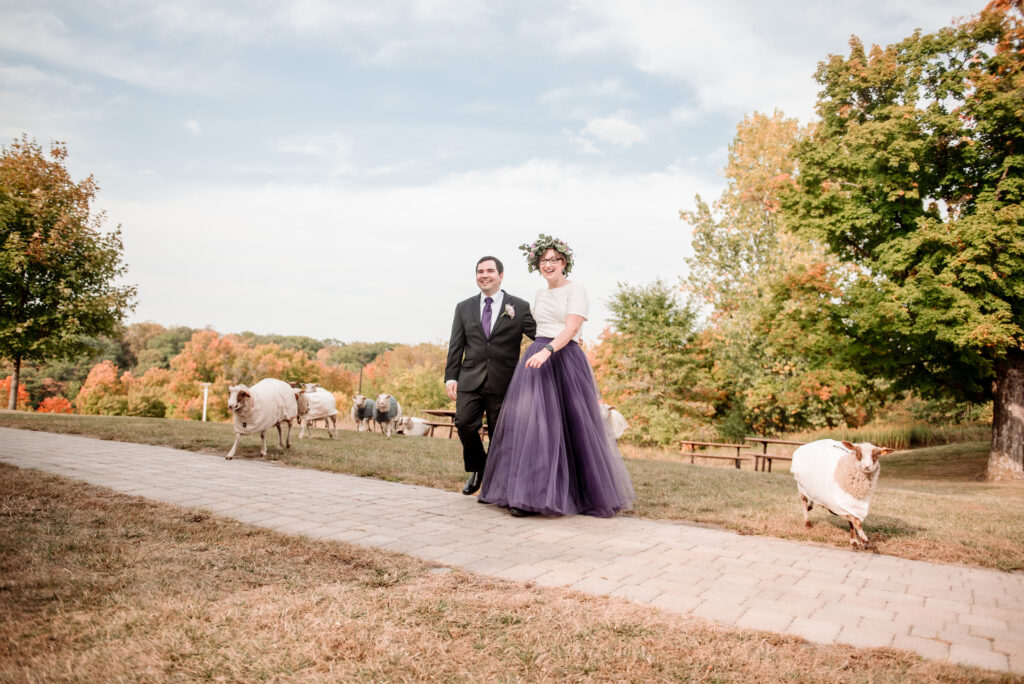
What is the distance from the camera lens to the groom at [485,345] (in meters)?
6.34

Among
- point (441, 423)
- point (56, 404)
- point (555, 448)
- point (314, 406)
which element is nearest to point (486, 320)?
point (555, 448)

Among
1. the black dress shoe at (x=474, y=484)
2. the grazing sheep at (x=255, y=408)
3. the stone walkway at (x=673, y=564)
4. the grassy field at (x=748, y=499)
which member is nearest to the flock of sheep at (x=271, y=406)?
the grazing sheep at (x=255, y=408)

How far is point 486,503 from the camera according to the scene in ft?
20.3

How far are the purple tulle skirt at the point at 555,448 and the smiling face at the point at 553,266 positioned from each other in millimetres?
650

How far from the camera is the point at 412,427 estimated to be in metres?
20.9

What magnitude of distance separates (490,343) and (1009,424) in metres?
15.4

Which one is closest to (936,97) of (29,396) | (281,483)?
(281,483)

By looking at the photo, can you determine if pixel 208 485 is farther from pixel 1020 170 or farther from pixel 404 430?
pixel 1020 170

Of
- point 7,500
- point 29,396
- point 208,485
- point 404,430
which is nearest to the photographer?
point 7,500

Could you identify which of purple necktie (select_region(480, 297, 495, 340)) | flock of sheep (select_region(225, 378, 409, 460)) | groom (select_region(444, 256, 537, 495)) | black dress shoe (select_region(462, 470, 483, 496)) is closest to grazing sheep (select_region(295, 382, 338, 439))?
flock of sheep (select_region(225, 378, 409, 460))

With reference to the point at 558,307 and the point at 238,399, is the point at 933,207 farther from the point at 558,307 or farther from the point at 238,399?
the point at 238,399

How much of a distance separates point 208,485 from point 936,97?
698 inches

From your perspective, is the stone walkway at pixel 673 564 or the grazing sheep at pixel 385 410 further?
the grazing sheep at pixel 385 410

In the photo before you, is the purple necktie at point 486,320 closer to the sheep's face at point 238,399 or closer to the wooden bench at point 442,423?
the sheep's face at point 238,399
